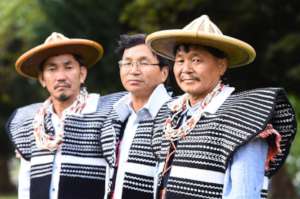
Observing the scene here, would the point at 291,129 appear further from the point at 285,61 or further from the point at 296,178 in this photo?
the point at 296,178

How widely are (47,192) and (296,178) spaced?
1431cm

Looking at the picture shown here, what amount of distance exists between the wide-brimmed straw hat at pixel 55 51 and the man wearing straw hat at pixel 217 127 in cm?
120

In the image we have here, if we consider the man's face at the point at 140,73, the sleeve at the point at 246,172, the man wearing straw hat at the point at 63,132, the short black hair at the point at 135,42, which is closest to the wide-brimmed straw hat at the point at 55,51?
the man wearing straw hat at the point at 63,132

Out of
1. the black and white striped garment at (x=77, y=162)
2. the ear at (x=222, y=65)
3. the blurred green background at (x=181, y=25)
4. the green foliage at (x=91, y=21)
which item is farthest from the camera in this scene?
the green foliage at (x=91, y=21)

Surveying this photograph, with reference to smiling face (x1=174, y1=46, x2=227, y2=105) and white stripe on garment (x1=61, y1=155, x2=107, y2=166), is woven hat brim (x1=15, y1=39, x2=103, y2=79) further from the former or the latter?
smiling face (x1=174, y1=46, x2=227, y2=105)

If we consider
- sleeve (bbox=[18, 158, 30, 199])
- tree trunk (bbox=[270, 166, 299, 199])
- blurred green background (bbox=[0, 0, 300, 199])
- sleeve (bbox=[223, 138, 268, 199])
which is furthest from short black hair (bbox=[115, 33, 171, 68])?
tree trunk (bbox=[270, 166, 299, 199])

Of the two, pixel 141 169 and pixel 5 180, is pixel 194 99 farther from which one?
pixel 5 180

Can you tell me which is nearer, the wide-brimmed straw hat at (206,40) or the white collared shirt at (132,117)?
the wide-brimmed straw hat at (206,40)

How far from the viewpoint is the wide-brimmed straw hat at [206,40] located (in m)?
4.12

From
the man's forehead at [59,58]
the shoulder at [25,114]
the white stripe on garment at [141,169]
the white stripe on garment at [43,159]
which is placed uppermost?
the man's forehead at [59,58]

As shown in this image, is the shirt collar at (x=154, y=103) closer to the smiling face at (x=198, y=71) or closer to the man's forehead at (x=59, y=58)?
the man's forehead at (x=59, y=58)

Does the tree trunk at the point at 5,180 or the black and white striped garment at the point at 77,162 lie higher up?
the tree trunk at the point at 5,180

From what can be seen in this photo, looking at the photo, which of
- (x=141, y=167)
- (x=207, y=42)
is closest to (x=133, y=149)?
(x=141, y=167)

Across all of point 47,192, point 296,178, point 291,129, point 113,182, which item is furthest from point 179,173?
point 296,178
